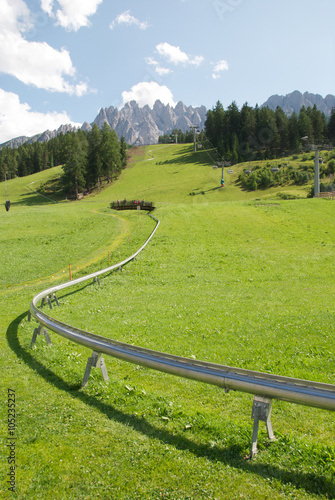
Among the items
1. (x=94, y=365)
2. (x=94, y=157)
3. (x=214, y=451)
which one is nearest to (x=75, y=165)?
(x=94, y=157)

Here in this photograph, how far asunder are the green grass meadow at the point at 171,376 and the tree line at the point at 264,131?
95478 millimetres

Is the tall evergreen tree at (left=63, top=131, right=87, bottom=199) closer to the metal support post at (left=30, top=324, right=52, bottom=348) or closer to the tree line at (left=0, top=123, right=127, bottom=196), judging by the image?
the tree line at (left=0, top=123, right=127, bottom=196)

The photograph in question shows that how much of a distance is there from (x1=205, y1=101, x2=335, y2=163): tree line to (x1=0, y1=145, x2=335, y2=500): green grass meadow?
9548 cm

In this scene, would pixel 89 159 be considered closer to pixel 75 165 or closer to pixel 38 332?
pixel 75 165

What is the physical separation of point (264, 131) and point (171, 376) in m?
128

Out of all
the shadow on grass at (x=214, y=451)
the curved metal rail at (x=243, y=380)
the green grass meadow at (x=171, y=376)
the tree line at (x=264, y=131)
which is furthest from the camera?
the tree line at (x=264, y=131)

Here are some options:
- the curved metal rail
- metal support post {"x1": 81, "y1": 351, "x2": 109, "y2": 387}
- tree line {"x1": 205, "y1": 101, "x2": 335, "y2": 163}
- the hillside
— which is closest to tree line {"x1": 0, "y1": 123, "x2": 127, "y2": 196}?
the hillside

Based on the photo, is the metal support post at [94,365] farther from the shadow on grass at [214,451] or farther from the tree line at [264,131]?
the tree line at [264,131]

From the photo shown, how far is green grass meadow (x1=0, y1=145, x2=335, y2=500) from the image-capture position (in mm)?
4711

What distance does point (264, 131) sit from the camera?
399 feet

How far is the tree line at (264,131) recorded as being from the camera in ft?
383

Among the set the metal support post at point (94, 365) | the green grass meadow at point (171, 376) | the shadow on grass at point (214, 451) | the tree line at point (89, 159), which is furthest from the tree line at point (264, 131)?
the shadow on grass at point (214, 451)

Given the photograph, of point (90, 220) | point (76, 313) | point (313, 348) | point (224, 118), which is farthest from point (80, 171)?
point (313, 348)

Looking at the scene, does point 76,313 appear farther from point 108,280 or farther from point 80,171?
point 80,171
